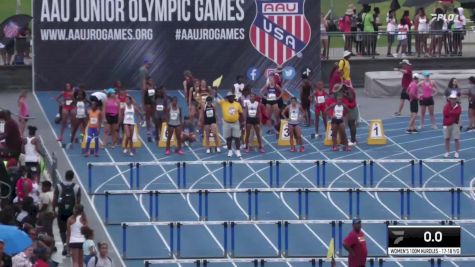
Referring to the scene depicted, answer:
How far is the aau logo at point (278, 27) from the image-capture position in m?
45.2

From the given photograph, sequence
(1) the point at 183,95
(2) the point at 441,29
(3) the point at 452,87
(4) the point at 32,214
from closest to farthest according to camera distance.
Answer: (4) the point at 32,214
(3) the point at 452,87
(1) the point at 183,95
(2) the point at 441,29

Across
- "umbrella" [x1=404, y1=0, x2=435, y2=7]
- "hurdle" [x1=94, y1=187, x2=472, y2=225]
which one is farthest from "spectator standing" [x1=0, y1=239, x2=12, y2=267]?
"umbrella" [x1=404, y1=0, x2=435, y2=7]

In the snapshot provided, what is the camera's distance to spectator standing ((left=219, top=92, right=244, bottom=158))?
3694 cm

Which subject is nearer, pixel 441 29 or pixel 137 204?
pixel 137 204

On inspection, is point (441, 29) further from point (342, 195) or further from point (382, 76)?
Result: point (342, 195)

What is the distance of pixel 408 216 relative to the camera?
103 feet

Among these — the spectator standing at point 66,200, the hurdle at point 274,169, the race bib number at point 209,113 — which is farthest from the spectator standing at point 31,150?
the race bib number at point 209,113

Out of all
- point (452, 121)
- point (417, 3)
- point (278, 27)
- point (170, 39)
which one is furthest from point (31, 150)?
point (417, 3)

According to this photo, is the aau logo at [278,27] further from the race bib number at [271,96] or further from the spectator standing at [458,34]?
the race bib number at [271,96]

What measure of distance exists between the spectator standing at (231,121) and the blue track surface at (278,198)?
39 cm

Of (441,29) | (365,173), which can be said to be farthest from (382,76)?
(365,173)

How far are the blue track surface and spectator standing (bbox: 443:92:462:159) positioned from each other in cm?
53

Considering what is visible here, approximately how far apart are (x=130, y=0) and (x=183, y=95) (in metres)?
2.87

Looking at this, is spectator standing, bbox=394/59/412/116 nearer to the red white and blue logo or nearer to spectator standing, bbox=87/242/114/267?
the red white and blue logo
